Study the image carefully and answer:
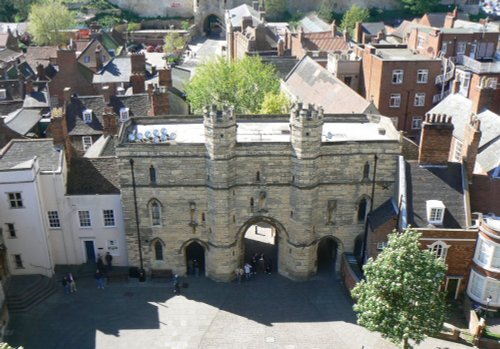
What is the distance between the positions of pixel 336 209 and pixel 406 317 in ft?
38.5

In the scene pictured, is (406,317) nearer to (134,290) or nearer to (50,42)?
(134,290)

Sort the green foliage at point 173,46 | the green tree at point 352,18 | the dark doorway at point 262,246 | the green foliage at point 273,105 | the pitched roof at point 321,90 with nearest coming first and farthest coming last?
the dark doorway at point 262,246 < the pitched roof at point 321,90 < the green foliage at point 273,105 < the green foliage at point 173,46 < the green tree at point 352,18

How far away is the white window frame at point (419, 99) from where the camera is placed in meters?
60.7

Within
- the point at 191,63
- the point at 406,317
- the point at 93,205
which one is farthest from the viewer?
the point at 191,63

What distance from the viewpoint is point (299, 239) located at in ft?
127

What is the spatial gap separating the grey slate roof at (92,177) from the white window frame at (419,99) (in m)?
37.3

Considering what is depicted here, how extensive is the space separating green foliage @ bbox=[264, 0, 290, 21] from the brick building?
107 m

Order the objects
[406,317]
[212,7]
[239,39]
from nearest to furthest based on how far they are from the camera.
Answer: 1. [406,317]
2. [239,39]
3. [212,7]

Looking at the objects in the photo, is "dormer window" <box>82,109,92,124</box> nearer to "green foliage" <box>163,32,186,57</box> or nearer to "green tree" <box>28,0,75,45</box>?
"green foliage" <box>163,32,186,57</box>

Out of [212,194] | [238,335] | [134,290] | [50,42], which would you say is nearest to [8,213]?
[134,290]

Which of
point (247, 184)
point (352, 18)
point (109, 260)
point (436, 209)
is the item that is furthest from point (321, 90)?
point (352, 18)

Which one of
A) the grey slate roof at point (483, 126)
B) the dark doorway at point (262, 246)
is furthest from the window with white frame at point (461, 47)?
the dark doorway at point (262, 246)

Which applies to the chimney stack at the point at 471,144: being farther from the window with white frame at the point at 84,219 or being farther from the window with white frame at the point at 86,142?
the window with white frame at the point at 86,142

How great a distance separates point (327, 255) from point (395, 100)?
25730 mm
